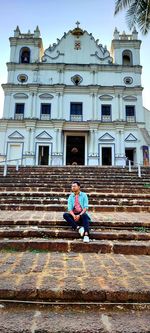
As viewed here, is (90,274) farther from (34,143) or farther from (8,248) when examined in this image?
(34,143)

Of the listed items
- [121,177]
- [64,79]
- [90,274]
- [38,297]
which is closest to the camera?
[38,297]

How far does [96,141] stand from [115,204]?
14.7m

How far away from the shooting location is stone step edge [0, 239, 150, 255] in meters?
4.18

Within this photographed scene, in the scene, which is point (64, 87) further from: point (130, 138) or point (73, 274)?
point (73, 274)

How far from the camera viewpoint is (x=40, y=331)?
1.96 metres

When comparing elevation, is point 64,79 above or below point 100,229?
above

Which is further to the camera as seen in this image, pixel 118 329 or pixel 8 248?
pixel 8 248

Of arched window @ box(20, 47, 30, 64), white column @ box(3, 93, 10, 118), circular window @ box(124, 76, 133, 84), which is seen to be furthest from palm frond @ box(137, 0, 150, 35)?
arched window @ box(20, 47, 30, 64)

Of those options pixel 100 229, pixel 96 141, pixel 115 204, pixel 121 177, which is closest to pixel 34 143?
pixel 96 141

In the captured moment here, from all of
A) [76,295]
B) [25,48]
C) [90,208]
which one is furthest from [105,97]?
[76,295]

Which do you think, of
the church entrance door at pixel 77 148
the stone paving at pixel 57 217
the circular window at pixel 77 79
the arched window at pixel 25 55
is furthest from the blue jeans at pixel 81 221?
the arched window at pixel 25 55

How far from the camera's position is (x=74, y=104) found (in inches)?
908

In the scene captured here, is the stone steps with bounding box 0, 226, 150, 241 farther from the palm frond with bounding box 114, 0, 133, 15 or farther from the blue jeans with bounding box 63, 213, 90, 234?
the palm frond with bounding box 114, 0, 133, 15

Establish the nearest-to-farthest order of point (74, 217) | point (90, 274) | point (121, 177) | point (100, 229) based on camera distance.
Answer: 1. point (90, 274)
2. point (74, 217)
3. point (100, 229)
4. point (121, 177)
